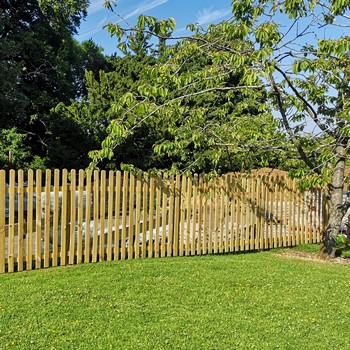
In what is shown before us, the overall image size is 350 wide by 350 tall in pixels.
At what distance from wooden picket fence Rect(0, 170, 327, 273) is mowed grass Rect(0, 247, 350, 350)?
476mm

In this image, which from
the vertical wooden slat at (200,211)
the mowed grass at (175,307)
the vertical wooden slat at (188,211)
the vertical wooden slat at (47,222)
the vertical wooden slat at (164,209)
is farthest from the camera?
the vertical wooden slat at (200,211)

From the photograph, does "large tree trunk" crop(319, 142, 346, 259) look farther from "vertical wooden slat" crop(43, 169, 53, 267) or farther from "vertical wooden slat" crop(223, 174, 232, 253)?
"vertical wooden slat" crop(43, 169, 53, 267)

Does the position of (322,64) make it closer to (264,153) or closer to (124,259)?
(264,153)

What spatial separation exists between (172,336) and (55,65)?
2191cm

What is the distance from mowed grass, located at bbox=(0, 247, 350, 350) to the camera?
3.59 meters

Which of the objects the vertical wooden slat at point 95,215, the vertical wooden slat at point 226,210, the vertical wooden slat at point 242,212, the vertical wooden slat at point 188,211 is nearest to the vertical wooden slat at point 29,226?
the vertical wooden slat at point 95,215

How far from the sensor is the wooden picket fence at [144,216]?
607 cm

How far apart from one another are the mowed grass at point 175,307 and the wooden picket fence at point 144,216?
476 millimetres

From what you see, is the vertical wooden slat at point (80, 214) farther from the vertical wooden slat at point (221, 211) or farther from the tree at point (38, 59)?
the tree at point (38, 59)

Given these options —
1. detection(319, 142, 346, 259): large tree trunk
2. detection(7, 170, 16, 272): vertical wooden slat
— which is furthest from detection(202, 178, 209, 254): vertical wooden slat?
detection(7, 170, 16, 272): vertical wooden slat

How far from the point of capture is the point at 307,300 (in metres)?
4.87

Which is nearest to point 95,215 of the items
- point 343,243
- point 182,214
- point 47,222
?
point 47,222

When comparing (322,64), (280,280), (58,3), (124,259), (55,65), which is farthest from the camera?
(55,65)

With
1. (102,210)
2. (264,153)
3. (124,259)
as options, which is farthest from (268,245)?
(102,210)
